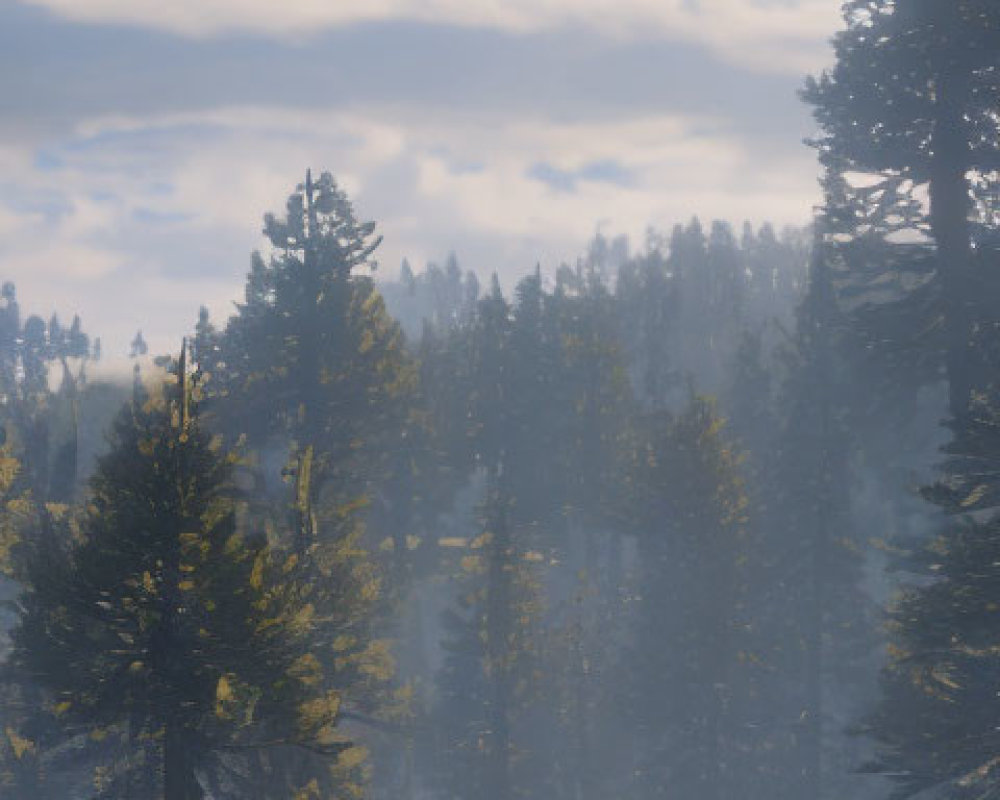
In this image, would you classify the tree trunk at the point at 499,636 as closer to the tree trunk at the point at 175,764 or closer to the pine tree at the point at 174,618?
the pine tree at the point at 174,618

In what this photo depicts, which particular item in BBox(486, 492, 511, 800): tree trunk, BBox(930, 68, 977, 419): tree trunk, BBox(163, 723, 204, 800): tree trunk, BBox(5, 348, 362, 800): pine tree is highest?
BBox(930, 68, 977, 419): tree trunk

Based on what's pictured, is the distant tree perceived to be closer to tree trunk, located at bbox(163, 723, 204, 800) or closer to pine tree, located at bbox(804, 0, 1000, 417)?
pine tree, located at bbox(804, 0, 1000, 417)

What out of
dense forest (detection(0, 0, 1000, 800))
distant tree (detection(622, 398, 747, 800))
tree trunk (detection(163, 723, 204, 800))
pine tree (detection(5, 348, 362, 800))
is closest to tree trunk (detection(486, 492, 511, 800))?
dense forest (detection(0, 0, 1000, 800))

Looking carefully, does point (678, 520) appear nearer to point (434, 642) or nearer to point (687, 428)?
point (687, 428)

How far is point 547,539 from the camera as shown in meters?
47.5

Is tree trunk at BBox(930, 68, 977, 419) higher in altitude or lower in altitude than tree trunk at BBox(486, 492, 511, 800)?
higher

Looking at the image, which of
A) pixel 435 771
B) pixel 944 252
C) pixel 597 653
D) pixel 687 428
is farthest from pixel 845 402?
pixel 435 771

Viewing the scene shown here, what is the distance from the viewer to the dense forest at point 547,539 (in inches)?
554

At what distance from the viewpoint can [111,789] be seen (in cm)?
1545

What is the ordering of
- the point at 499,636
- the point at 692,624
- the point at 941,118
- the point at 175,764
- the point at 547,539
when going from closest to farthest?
the point at 175,764, the point at 941,118, the point at 499,636, the point at 692,624, the point at 547,539

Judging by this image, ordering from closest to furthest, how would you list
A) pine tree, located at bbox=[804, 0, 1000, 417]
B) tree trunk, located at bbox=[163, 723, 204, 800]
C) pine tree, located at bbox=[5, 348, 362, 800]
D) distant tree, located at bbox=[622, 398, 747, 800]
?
pine tree, located at bbox=[5, 348, 362, 800] < tree trunk, located at bbox=[163, 723, 204, 800] < pine tree, located at bbox=[804, 0, 1000, 417] < distant tree, located at bbox=[622, 398, 747, 800]

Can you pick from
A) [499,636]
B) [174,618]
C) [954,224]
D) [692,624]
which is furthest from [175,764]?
[692,624]

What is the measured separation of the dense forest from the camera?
14062 millimetres

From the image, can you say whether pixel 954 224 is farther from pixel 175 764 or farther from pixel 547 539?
pixel 547 539
